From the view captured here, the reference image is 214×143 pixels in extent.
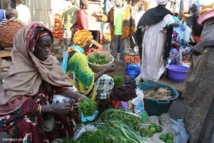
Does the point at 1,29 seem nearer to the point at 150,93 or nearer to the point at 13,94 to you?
the point at 13,94

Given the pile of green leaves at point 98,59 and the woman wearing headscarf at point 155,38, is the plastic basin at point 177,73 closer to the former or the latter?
the woman wearing headscarf at point 155,38

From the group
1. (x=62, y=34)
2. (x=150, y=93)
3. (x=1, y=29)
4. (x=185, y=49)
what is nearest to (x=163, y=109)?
(x=150, y=93)

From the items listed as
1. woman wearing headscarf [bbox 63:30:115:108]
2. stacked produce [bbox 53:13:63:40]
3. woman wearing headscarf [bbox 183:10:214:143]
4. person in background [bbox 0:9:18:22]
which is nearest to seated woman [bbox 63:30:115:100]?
woman wearing headscarf [bbox 63:30:115:108]

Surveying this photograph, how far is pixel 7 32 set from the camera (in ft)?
15.3

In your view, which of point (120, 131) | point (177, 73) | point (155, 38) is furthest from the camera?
point (177, 73)

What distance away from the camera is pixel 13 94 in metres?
2.29

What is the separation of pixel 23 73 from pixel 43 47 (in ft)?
1.15

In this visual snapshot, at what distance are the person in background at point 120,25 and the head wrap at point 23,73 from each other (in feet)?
17.9

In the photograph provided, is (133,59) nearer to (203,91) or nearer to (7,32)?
(7,32)

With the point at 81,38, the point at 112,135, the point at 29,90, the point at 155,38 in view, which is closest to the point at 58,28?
the point at 155,38

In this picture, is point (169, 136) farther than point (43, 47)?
Yes

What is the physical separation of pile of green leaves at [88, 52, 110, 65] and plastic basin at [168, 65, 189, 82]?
225 centimetres

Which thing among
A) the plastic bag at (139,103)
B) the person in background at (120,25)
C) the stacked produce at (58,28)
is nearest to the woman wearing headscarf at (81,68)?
the plastic bag at (139,103)

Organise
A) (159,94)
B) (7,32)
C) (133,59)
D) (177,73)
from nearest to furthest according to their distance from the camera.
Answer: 1. (159,94)
2. (7,32)
3. (177,73)
4. (133,59)
